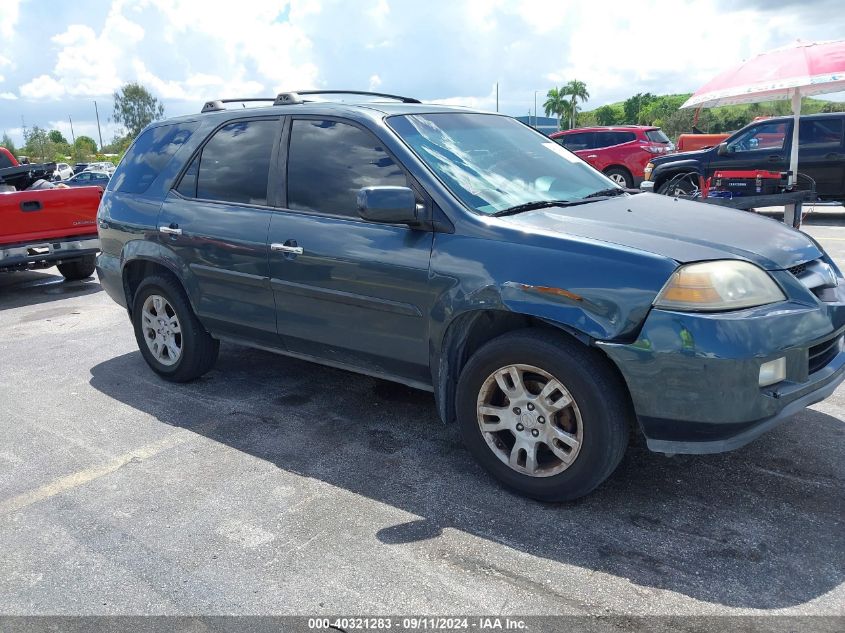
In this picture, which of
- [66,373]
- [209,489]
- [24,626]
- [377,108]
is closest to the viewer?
[24,626]

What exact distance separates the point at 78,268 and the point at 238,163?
20.0 ft

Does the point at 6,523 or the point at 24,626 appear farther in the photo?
the point at 6,523

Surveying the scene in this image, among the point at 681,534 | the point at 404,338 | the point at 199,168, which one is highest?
the point at 199,168

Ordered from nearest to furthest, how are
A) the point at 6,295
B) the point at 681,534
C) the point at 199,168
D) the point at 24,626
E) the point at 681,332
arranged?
the point at 24,626
the point at 681,332
the point at 681,534
the point at 199,168
the point at 6,295

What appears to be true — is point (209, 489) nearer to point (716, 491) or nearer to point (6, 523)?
point (6, 523)

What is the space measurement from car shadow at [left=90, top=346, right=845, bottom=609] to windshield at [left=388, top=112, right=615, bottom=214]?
1.35 m

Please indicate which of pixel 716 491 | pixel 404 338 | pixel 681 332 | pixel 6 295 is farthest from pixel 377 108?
→ pixel 6 295

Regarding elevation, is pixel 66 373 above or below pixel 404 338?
below

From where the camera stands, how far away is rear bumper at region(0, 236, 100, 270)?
328 inches

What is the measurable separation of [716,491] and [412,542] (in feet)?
4.62

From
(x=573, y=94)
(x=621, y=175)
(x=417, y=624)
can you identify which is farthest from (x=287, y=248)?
(x=573, y=94)

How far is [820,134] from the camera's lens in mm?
12562

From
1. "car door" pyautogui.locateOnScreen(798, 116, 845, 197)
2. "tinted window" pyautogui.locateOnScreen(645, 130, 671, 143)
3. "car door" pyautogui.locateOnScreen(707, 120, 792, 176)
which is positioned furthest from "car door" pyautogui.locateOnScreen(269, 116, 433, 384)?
"tinted window" pyautogui.locateOnScreen(645, 130, 671, 143)

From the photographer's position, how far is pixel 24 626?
2637mm
